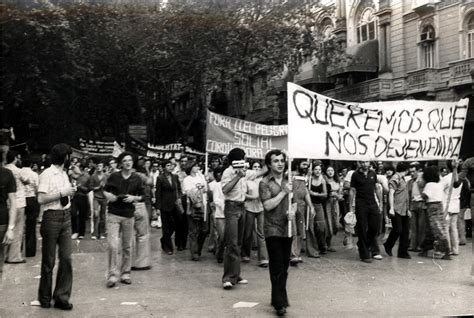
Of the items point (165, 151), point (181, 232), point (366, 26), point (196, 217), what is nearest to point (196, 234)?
point (196, 217)

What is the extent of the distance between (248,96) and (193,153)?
32.6 feet

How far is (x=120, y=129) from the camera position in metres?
32.0

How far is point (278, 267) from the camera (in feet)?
19.3

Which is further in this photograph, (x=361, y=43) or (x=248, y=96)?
(x=248, y=96)

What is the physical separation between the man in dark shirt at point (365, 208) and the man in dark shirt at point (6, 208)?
5.72m

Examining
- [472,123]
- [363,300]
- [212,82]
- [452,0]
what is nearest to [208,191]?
[363,300]

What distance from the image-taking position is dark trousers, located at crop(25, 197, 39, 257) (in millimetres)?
9789

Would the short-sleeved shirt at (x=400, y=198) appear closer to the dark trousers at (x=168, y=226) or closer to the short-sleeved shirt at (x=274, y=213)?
the dark trousers at (x=168, y=226)

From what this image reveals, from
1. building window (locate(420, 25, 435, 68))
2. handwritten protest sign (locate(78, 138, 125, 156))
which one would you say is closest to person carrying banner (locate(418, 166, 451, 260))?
handwritten protest sign (locate(78, 138, 125, 156))

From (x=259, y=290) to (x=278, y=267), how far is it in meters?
1.37

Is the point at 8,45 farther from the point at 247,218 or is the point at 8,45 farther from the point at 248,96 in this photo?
the point at 248,96

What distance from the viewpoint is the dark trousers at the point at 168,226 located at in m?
10.5

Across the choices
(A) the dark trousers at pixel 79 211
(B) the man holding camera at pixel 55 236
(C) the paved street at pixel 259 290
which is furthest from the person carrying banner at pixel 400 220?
(A) the dark trousers at pixel 79 211

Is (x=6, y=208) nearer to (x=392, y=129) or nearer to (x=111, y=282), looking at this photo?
(x=111, y=282)
